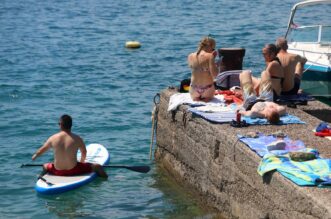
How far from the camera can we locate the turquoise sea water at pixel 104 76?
12.3 meters

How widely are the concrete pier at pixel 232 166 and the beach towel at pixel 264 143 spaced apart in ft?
0.28

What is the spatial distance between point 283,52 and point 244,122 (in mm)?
2838

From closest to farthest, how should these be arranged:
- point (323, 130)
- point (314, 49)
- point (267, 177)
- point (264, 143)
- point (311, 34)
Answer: point (267, 177) → point (264, 143) → point (323, 130) → point (314, 49) → point (311, 34)

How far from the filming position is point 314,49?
17.9 m

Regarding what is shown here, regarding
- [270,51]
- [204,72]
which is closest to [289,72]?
[270,51]

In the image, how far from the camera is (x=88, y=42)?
1248 inches

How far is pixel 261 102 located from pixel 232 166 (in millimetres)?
1864

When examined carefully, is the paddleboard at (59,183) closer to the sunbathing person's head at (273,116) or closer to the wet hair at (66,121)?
the wet hair at (66,121)

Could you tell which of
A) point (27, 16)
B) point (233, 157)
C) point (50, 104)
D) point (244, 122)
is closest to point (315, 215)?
point (233, 157)

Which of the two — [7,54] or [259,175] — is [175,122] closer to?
[259,175]

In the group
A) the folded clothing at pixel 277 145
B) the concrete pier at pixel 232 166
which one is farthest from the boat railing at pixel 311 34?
the folded clothing at pixel 277 145

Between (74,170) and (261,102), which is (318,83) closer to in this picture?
(261,102)

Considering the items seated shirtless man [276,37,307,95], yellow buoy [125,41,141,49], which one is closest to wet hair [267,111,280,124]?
seated shirtless man [276,37,307,95]

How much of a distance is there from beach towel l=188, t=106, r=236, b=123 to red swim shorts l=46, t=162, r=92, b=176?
1934mm
